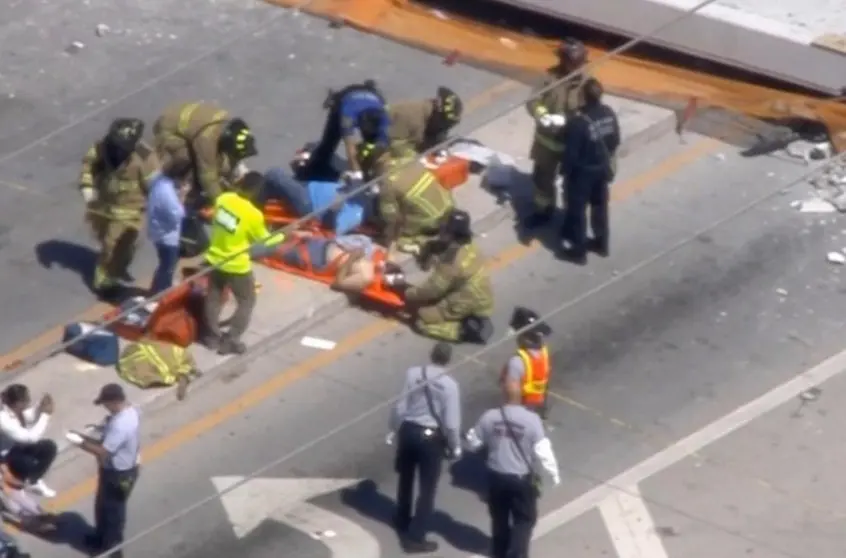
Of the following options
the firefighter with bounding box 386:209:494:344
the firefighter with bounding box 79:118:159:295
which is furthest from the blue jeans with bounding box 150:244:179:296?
the firefighter with bounding box 386:209:494:344

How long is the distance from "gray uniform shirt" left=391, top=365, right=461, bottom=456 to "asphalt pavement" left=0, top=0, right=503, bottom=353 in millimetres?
4546

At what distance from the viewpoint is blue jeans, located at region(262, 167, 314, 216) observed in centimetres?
1883

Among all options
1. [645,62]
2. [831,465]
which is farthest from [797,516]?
[645,62]

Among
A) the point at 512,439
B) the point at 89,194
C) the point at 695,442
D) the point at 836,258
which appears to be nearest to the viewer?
the point at 512,439

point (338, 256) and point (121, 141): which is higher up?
point (121, 141)

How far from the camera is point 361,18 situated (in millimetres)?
22953

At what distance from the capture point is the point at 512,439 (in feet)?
47.3

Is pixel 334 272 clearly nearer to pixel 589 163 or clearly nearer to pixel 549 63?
pixel 589 163

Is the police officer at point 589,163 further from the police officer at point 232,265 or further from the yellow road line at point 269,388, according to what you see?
the police officer at point 232,265

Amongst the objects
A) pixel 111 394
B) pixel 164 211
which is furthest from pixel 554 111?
pixel 111 394

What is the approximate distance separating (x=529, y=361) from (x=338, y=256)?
122 inches

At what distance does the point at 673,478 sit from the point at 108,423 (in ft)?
12.8

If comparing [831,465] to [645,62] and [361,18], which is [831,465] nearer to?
[645,62]

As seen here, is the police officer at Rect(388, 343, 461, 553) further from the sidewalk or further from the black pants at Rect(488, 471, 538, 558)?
the sidewalk
